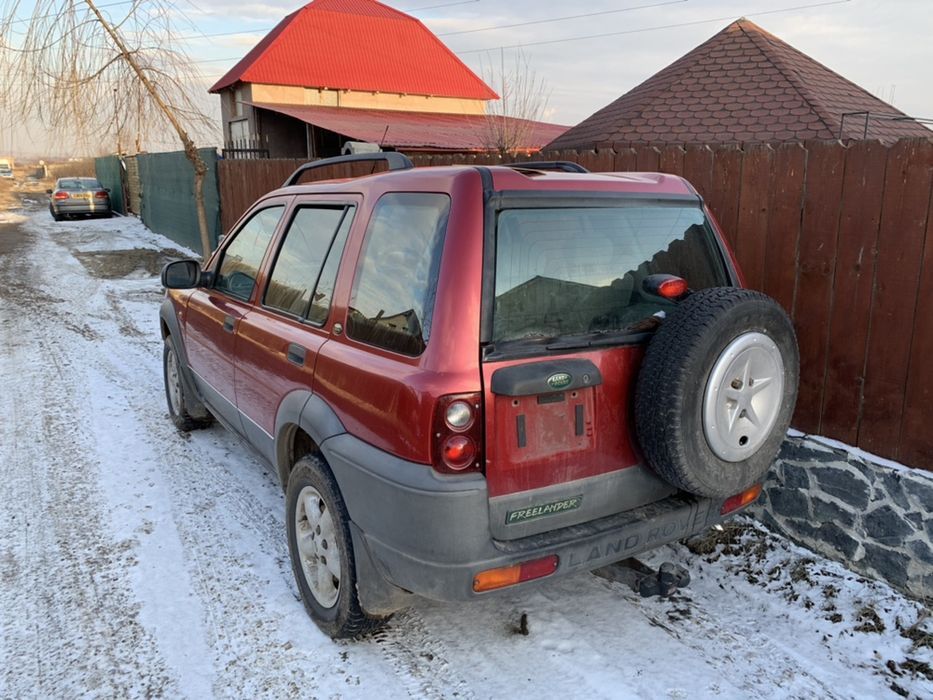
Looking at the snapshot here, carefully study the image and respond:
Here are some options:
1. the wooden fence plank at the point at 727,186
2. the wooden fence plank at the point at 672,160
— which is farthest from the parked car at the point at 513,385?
the wooden fence plank at the point at 672,160

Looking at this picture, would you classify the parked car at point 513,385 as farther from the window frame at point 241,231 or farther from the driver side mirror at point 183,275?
the driver side mirror at point 183,275

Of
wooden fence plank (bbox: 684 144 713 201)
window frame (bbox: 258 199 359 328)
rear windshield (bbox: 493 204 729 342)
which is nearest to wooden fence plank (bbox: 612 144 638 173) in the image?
wooden fence plank (bbox: 684 144 713 201)

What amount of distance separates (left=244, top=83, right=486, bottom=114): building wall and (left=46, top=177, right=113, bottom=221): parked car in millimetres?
6740

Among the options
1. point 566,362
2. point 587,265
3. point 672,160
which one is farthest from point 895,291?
point 566,362

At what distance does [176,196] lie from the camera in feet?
58.7

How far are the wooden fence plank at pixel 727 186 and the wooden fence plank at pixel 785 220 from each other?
0.24 m

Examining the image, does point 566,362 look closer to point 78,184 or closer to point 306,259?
point 306,259

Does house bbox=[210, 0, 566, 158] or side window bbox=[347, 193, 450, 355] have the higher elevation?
house bbox=[210, 0, 566, 158]

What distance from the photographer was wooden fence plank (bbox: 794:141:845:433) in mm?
3674

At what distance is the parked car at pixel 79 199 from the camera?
25281 mm

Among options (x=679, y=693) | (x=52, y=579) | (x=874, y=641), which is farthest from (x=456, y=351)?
(x=52, y=579)

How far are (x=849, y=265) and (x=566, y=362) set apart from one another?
202cm

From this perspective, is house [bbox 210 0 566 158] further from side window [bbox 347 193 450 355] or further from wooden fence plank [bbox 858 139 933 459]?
side window [bbox 347 193 450 355]

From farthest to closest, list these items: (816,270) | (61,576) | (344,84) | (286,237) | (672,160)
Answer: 1. (344,84)
2. (672,160)
3. (816,270)
4. (286,237)
5. (61,576)
